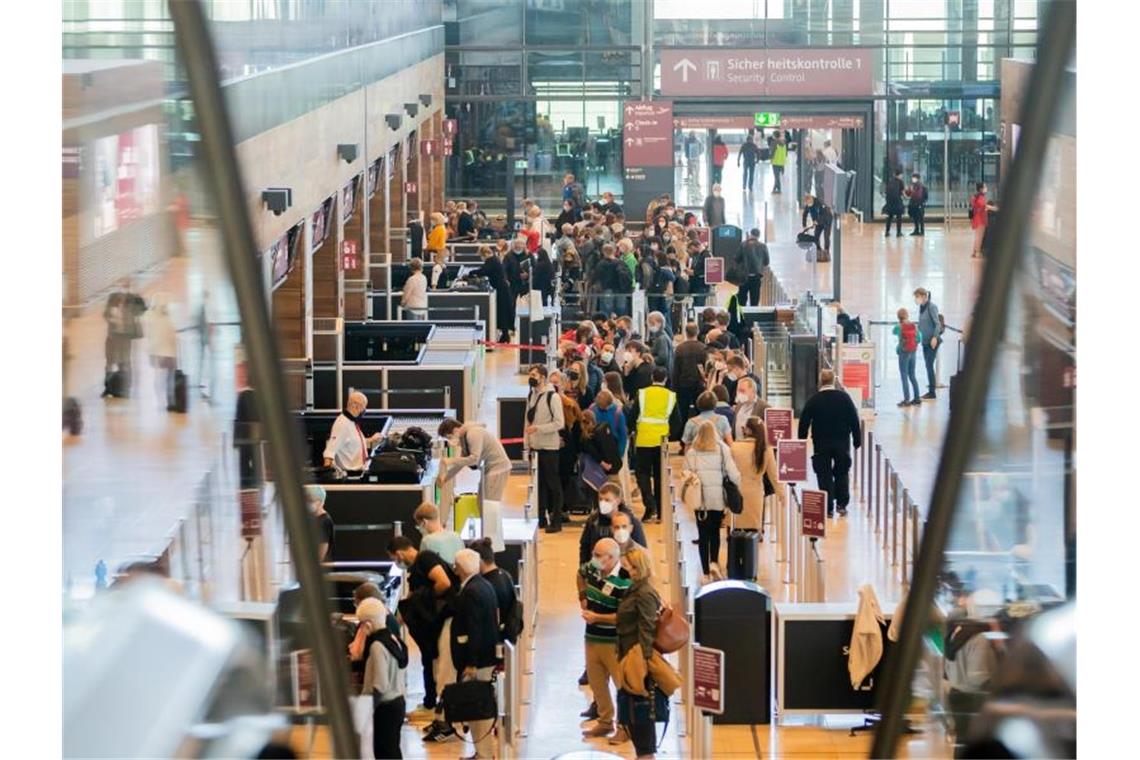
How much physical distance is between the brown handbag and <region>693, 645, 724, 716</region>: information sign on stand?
71cm

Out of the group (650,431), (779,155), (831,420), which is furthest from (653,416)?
(779,155)

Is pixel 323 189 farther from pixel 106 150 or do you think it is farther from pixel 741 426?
pixel 106 150

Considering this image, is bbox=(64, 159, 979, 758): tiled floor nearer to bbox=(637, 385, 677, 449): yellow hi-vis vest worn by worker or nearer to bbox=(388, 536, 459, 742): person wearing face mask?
bbox=(388, 536, 459, 742): person wearing face mask

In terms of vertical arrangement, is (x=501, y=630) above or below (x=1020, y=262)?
below

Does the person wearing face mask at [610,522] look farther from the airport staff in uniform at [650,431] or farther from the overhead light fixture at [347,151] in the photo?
the overhead light fixture at [347,151]

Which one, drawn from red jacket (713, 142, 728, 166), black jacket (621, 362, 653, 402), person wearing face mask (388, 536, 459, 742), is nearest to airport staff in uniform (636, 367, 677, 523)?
black jacket (621, 362, 653, 402)

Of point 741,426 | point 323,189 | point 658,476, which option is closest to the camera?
point 741,426

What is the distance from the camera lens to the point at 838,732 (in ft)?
35.3

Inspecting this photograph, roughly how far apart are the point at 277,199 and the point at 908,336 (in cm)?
843

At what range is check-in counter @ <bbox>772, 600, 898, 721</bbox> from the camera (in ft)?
34.5

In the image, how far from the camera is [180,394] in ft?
5.42

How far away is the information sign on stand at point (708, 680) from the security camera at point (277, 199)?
7.03 meters

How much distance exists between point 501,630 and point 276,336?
29.3 feet
